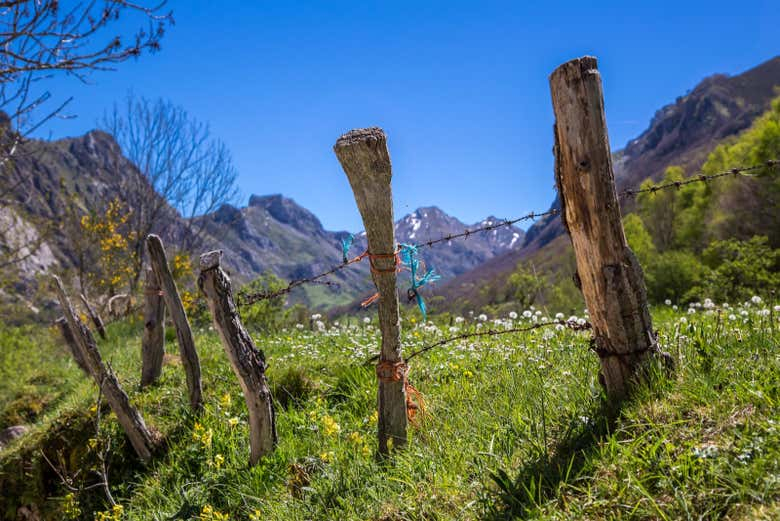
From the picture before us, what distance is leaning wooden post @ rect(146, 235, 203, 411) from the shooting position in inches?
222

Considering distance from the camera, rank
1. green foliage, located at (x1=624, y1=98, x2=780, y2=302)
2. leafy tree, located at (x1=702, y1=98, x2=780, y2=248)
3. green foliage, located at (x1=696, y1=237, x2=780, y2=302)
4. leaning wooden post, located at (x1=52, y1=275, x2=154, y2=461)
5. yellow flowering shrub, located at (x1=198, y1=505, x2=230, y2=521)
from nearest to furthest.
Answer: yellow flowering shrub, located at (x1=198, y1=505, x2=230, y2=521)
leaning wooden post, located at (x1=52, y1=275, x2=154, y2=461)
green foliage, located at (x1=696, y1=237, x2=780, y2=302)
green foliage, located at (x1=624, y1=98, x2=780, y2=302)
leafy tree, located at (x1=702, y1=98, x2=780, y2=248)

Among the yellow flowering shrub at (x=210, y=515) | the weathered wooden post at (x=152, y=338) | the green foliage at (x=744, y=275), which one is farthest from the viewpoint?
the green foliage at (x=744, y=275)

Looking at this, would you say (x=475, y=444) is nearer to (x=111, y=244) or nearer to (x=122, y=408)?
(x=122, y=408)

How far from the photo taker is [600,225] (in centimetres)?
308

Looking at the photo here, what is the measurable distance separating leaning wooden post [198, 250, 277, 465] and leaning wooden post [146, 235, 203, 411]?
1.46 m

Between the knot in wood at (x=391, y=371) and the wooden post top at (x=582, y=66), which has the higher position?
the wooden post top at (x=582, y=66)

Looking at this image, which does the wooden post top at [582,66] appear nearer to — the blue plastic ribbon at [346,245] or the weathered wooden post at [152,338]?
the blue plastic ribbon at [346,245]

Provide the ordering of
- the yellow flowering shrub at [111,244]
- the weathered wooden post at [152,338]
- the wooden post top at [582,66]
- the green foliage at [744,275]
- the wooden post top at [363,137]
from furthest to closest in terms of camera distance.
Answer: the green foliage at [744,275] < the yellow flowering shrub at [111,244] < the weathered wooden post at [152,338] < the wooden post top at [363,137] < the wooden post top at [582,66]

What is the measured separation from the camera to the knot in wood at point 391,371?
12.0 feet

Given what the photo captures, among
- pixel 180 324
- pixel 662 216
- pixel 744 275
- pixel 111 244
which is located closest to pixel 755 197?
pixel 662 216

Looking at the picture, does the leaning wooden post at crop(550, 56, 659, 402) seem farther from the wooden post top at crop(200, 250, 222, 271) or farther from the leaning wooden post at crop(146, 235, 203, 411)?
the leaning wooden post at crop(146, 235, 203, 411)

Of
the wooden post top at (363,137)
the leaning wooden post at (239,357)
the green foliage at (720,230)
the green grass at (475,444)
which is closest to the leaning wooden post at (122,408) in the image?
the green grass at (475,444)

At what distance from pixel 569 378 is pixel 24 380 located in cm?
1252

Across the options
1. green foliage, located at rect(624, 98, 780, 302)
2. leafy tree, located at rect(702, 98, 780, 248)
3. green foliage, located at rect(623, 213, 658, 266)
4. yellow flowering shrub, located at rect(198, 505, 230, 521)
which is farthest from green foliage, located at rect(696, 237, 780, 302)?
yellow flowering shrub, located at rect(198, 505, 230, 521)
